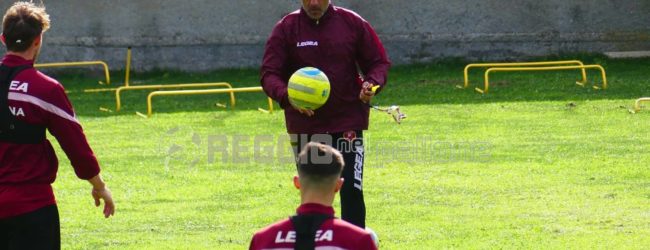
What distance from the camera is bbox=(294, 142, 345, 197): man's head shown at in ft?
17.0

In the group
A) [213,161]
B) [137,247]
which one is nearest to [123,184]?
[213,161]

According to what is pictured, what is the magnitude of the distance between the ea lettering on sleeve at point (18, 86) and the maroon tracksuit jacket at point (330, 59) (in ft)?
7.89

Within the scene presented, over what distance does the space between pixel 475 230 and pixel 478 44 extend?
15.3 m

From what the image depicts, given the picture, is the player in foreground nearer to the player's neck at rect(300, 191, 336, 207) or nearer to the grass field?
the player's neck at rect(300, 191, 336, 207)

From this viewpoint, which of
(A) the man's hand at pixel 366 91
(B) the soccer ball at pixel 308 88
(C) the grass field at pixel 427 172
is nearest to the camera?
(B) the soccer ball at pixel 308 88

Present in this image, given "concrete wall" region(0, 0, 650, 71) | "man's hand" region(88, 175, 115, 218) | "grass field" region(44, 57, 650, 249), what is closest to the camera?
"man's hand" region(88, 175, 115, 218)

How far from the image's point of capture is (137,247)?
946 centimetres

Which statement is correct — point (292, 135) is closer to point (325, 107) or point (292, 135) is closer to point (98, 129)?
point (325, 107)

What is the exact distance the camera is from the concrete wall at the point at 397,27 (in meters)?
24.7

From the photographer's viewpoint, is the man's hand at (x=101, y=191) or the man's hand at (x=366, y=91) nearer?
the man's hand at (x=101, y=191)

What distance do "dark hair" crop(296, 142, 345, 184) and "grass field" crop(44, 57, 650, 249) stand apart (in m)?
3.97

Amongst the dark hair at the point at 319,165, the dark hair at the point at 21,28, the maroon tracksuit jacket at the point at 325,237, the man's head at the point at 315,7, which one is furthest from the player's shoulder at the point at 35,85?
the man's head at the point at 315,7

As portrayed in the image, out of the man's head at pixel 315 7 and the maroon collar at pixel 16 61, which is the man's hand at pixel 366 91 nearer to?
the man's head at pixel 315 7

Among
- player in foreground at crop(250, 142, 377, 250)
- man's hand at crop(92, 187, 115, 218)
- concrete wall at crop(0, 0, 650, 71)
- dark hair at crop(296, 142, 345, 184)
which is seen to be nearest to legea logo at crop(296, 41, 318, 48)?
man's hand at crop(92, 187, 115, 218)
